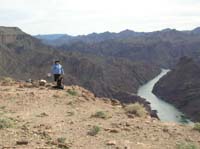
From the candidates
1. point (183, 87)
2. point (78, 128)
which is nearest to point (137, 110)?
point (78, 128)

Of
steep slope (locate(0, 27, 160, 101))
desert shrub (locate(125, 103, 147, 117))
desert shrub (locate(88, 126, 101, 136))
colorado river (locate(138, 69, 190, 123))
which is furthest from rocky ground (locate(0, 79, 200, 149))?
steep slope (locate(0, 27, 160, 101))

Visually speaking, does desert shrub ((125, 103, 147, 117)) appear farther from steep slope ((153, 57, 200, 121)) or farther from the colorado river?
steep slope ((153, 57, 200, 121))

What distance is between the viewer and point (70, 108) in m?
14.0

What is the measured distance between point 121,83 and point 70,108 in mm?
128001

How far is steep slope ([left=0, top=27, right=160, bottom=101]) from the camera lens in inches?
4594

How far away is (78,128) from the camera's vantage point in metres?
11.1

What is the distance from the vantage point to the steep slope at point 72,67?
383 feet

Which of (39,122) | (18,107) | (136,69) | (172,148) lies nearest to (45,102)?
(18,107)

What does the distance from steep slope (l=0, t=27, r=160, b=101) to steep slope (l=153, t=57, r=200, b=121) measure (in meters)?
9.93

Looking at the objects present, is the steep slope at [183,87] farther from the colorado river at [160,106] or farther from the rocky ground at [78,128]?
the rocky ground at [78,128]

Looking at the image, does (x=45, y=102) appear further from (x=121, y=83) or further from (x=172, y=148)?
(x=121, y=83)

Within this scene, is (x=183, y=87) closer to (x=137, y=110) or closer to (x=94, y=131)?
(x=137, y=110)

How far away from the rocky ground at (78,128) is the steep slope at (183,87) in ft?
248

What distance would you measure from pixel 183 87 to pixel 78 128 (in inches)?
4277
